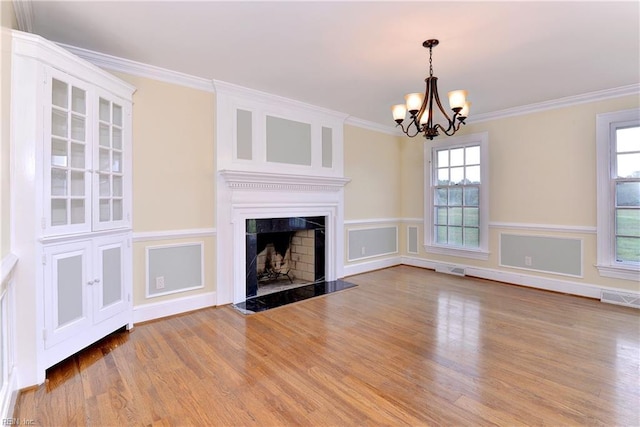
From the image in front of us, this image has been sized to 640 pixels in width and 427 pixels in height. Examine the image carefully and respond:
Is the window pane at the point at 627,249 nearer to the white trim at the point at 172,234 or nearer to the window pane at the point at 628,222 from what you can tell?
the window pane at the point at 628,222

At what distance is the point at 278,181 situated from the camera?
399 cm

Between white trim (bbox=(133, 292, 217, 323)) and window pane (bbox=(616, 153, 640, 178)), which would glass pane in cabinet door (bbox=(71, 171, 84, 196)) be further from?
window pane (bbox=(616, 153, 640, 178))

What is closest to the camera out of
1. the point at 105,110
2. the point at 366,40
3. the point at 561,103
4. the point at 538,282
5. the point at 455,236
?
the point at 366,40

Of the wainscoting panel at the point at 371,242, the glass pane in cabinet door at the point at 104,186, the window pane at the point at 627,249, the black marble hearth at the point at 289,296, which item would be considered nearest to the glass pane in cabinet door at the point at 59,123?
the glass pane in cabinet door at the point at 104,186

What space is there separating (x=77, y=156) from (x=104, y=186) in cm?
32

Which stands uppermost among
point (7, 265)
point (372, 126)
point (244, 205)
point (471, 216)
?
point (372, 126)

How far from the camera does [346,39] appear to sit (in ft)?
8.44

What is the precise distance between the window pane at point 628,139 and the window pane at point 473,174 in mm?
1617

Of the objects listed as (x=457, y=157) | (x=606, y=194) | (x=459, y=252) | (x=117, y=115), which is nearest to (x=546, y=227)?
(x=606, y=194)

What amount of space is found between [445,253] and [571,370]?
3125 mm

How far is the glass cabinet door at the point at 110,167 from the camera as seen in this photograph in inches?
103

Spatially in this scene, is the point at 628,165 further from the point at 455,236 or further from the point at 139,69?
the point at 139,69

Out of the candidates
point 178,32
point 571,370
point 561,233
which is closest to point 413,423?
point 571,370

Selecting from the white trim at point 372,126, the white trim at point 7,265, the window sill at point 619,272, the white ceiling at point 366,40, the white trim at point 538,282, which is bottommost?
the white trim at point 538,282
